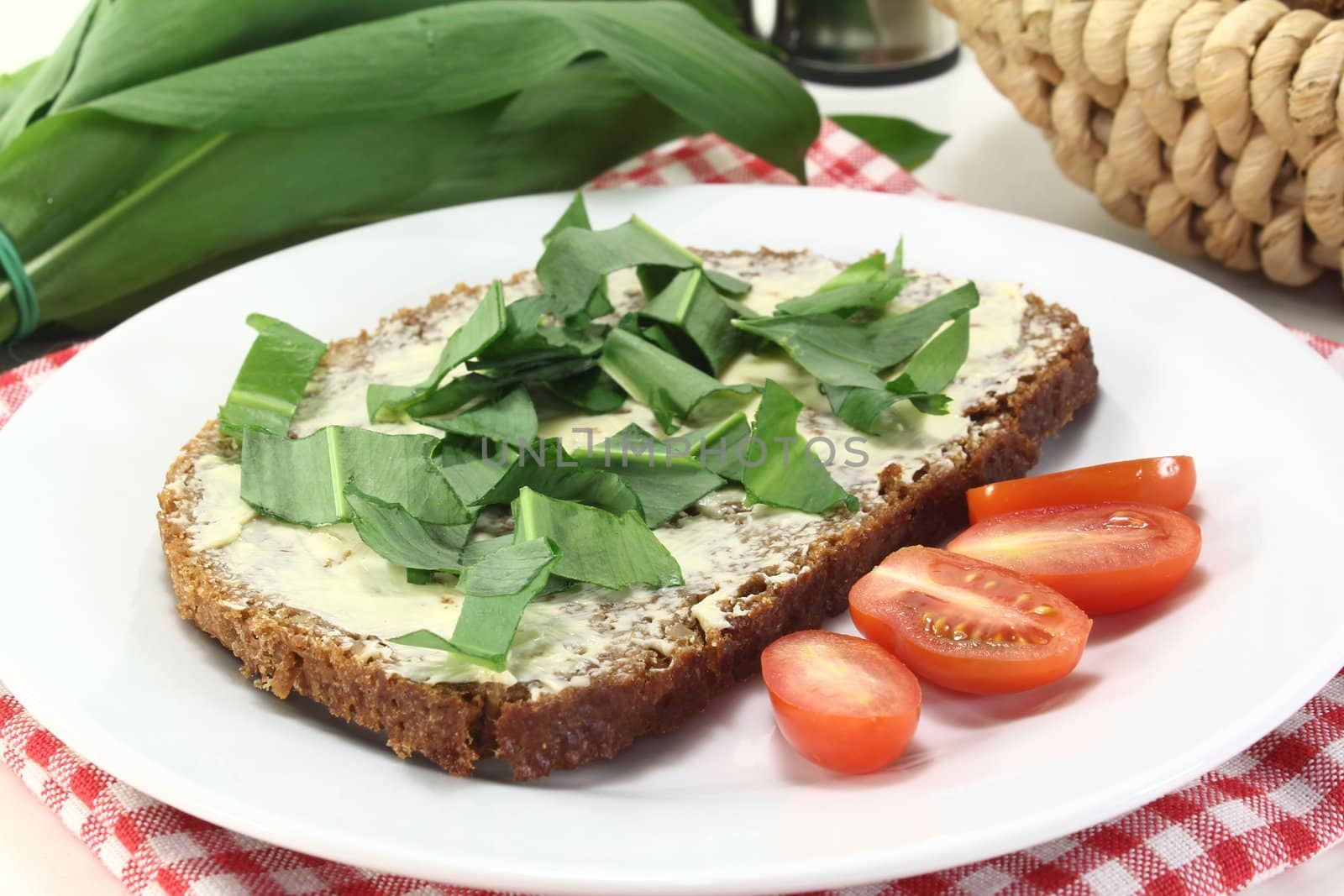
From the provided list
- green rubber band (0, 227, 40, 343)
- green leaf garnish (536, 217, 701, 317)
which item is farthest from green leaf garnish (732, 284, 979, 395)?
green rubber band (0, 227, 40, 343)

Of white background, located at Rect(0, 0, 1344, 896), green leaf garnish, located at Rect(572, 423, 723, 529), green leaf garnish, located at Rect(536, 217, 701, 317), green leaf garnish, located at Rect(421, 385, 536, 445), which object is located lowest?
white background, located at Rect(0, 0, 1344, 896)

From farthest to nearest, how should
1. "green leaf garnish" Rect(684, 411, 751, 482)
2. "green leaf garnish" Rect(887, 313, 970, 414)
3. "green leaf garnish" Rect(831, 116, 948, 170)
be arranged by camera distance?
"green leaf garnish" Rect(831, 116, 948, 170) → "green leaf garnish" Rect(887, 313, 970, 414) → "green leaf garnish" Rect(684, 411, 751, 482)

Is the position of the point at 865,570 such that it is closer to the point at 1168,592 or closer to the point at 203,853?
the point at 1168,592

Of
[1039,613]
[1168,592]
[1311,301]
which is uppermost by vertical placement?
[1039,613]

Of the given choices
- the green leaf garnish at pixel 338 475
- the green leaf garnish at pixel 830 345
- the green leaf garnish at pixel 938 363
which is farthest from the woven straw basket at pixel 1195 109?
the green leaf garnish at pixel 338 475

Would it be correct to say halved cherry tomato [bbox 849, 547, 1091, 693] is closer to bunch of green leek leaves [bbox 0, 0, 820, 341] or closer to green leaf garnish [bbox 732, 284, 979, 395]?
green leaf garnish [bbox 732, 284, 979, 395]

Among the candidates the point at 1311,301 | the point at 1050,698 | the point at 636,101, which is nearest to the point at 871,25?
the point at 636,101
